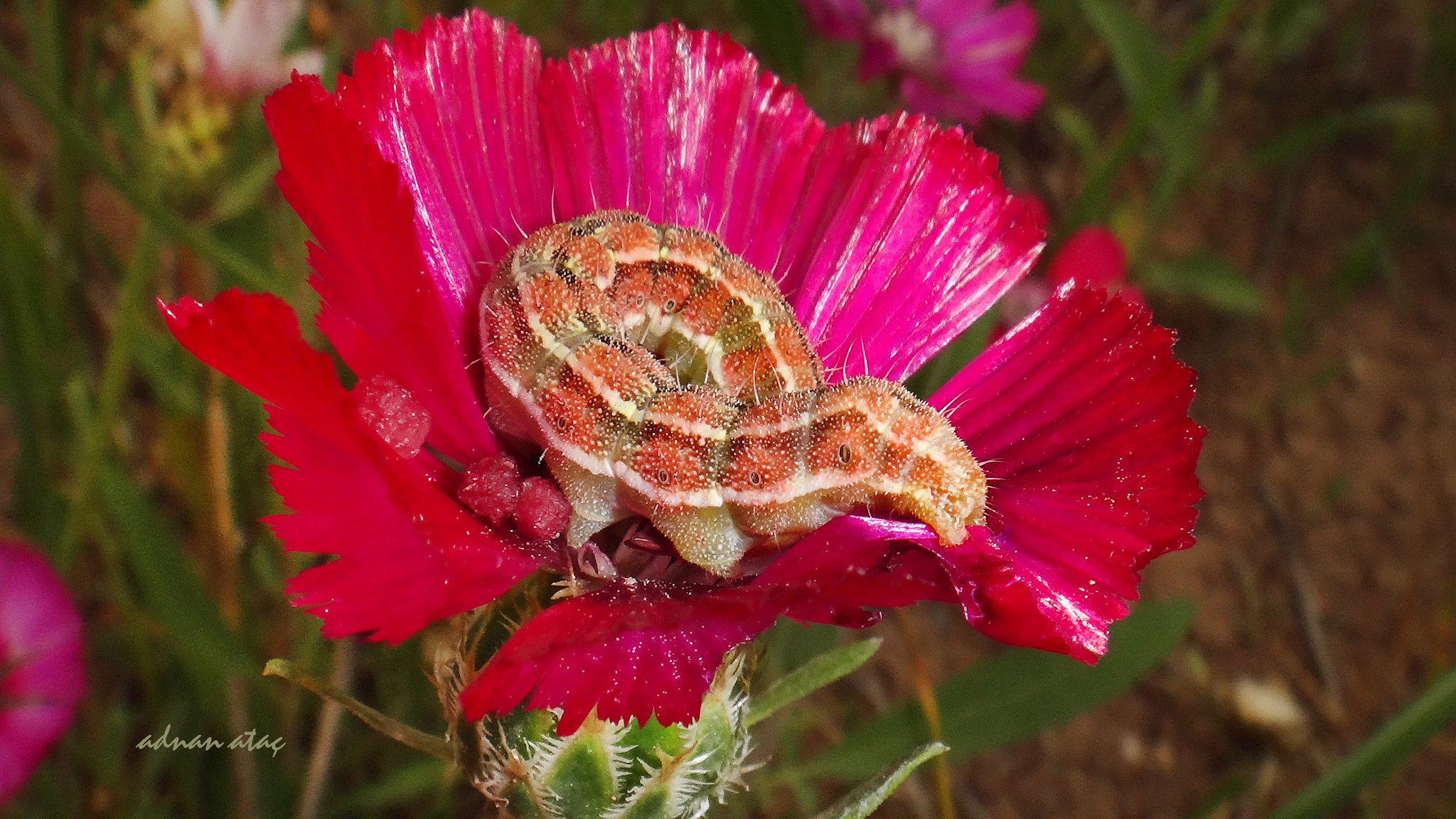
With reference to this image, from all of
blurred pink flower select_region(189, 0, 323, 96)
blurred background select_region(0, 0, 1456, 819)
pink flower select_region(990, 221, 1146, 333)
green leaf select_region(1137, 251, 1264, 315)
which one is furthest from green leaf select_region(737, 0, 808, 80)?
→ green leaf select_region(1137, 251, 1264, 315)

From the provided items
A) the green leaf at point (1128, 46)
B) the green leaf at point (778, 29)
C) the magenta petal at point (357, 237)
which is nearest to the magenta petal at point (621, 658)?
the magenta petal at point (357, 237)

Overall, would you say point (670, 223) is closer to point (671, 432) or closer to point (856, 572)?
point (671, 432)

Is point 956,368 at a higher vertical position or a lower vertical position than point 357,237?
higher

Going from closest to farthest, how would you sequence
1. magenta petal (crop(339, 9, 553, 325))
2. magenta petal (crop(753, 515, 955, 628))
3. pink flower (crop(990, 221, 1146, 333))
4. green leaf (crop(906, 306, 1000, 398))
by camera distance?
magenta petal (crop(753, 515, 955, 628)), magenta petal (crop(339, 9, 553, 325)), green leaf (crop(906, 306, 1000, 398)), pink flower (crop(990, 221, 1146, 333))

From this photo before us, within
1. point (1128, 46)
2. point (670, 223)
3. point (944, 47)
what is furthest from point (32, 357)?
point (1128, 46)

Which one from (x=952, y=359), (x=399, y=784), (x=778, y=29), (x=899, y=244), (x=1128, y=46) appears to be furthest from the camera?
(x=1128, y=46)

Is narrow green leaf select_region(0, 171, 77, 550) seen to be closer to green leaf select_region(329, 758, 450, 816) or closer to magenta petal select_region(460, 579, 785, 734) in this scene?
green leaf select_region(329, 758, 450, 816)

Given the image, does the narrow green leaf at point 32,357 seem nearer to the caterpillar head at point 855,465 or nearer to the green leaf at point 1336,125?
the caterpillar head at point 855,465
